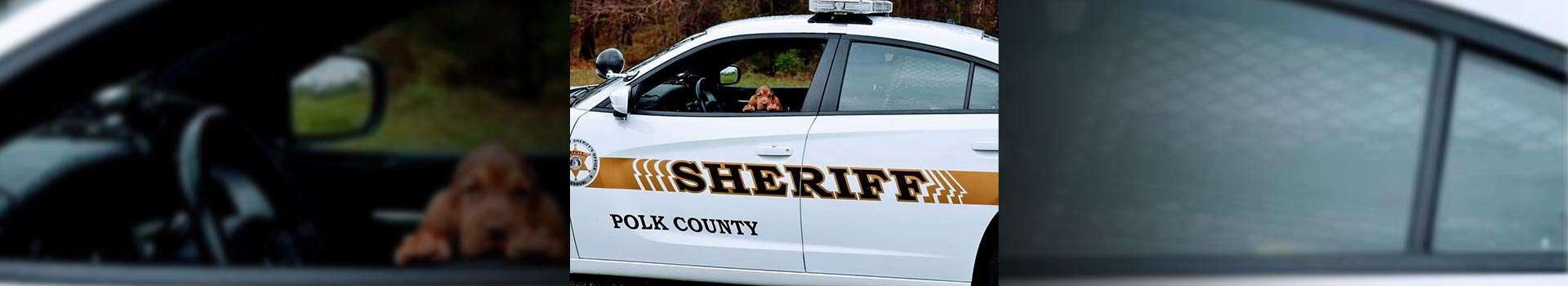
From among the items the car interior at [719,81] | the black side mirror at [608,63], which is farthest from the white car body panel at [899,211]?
the black side mirror at [608,63]

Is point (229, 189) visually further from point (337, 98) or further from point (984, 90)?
point (984, 90)

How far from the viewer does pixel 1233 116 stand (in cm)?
276

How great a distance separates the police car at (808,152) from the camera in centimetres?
259

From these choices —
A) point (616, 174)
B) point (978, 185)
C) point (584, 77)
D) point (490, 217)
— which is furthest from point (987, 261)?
point (490, 217)

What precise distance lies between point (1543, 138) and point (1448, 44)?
1.11 feet

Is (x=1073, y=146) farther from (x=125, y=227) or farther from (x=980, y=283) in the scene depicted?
(x=125, y=227)

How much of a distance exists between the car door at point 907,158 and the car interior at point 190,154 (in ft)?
1.94

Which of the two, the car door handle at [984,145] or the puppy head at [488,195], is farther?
the puppy head at [488,195]

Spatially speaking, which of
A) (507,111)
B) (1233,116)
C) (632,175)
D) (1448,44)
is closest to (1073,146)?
(1233,116)

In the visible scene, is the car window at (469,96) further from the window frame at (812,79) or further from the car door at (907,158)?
the car door at (907,158)

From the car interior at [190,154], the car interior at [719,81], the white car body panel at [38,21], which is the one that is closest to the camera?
the white car body panel at [38,21]

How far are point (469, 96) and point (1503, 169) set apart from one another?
215 centimetres

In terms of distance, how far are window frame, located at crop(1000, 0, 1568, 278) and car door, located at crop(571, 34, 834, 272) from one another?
0.53 meters

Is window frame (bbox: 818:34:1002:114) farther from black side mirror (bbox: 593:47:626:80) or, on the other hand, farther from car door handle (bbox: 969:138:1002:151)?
black side mirror (bbox: 593:47:626:80)
